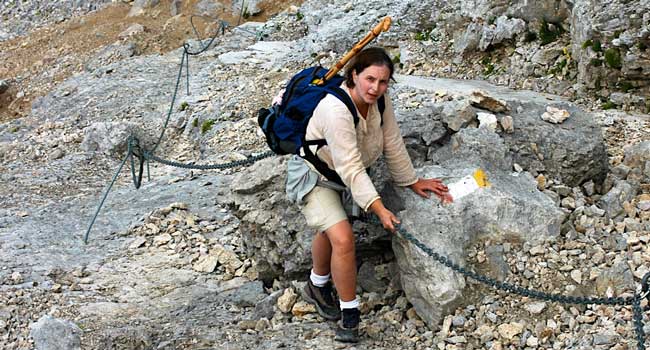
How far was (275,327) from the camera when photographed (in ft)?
18.1

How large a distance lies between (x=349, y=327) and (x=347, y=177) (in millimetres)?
1168

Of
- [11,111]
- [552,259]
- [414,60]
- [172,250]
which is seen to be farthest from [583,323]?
[11,111]

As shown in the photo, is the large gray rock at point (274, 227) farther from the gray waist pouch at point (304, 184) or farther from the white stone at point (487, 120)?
the white stone at point (487, 120)

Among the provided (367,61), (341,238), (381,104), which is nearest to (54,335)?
(341,238)

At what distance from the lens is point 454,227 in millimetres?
5051

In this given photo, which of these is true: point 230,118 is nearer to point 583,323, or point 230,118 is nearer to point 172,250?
point 172,250

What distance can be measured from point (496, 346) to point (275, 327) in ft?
5.60

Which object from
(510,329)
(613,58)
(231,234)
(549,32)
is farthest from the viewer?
(549,32)

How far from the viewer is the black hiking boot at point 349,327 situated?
5004 mm

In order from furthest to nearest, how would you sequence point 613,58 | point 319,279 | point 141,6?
point 141,6 → point 613,58 → point 319,279

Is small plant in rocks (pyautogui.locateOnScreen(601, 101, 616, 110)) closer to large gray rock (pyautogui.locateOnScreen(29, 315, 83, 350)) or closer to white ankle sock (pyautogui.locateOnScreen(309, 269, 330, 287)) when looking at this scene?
white ankle sock (pyautogui.locateOnScreen(309, 269, 330, 287))

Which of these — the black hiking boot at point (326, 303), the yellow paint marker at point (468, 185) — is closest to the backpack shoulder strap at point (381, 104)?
the yellow paint marker at point (468, 185)

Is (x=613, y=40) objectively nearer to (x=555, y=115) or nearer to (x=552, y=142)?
(x=555, y=115)

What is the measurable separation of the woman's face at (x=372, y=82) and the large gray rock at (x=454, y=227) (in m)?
1.00
